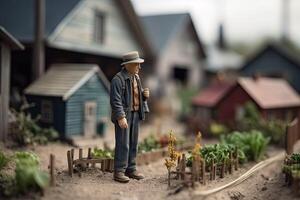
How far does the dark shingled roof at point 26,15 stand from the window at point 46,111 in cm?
326

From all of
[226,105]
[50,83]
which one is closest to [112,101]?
[50,83]

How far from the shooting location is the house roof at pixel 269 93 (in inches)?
660

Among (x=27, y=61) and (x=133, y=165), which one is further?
(x=27, y=61)

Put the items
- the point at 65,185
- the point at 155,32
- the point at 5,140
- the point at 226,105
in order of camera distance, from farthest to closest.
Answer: the point at 155,32 → the point at 226,105 → the point at 5,140 → the point at 65,185

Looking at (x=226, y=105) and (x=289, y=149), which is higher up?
(x=226, y=105)

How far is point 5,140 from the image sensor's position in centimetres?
1198

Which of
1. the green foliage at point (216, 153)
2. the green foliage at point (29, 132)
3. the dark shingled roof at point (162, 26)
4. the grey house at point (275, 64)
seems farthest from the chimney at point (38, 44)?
the grey house at point (275, 64)

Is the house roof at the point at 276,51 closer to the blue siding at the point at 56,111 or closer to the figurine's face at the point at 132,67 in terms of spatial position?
the blue siding at the point at 56,111

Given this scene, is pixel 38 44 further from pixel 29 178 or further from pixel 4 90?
pixel 29 178

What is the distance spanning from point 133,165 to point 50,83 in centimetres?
615

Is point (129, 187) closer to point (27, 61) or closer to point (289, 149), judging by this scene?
point (289, 149)

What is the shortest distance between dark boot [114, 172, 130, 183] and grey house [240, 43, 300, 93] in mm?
19458

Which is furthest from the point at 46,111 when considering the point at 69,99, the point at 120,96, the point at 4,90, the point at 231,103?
the point at 231,103

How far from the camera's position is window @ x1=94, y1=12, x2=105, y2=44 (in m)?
18.4
